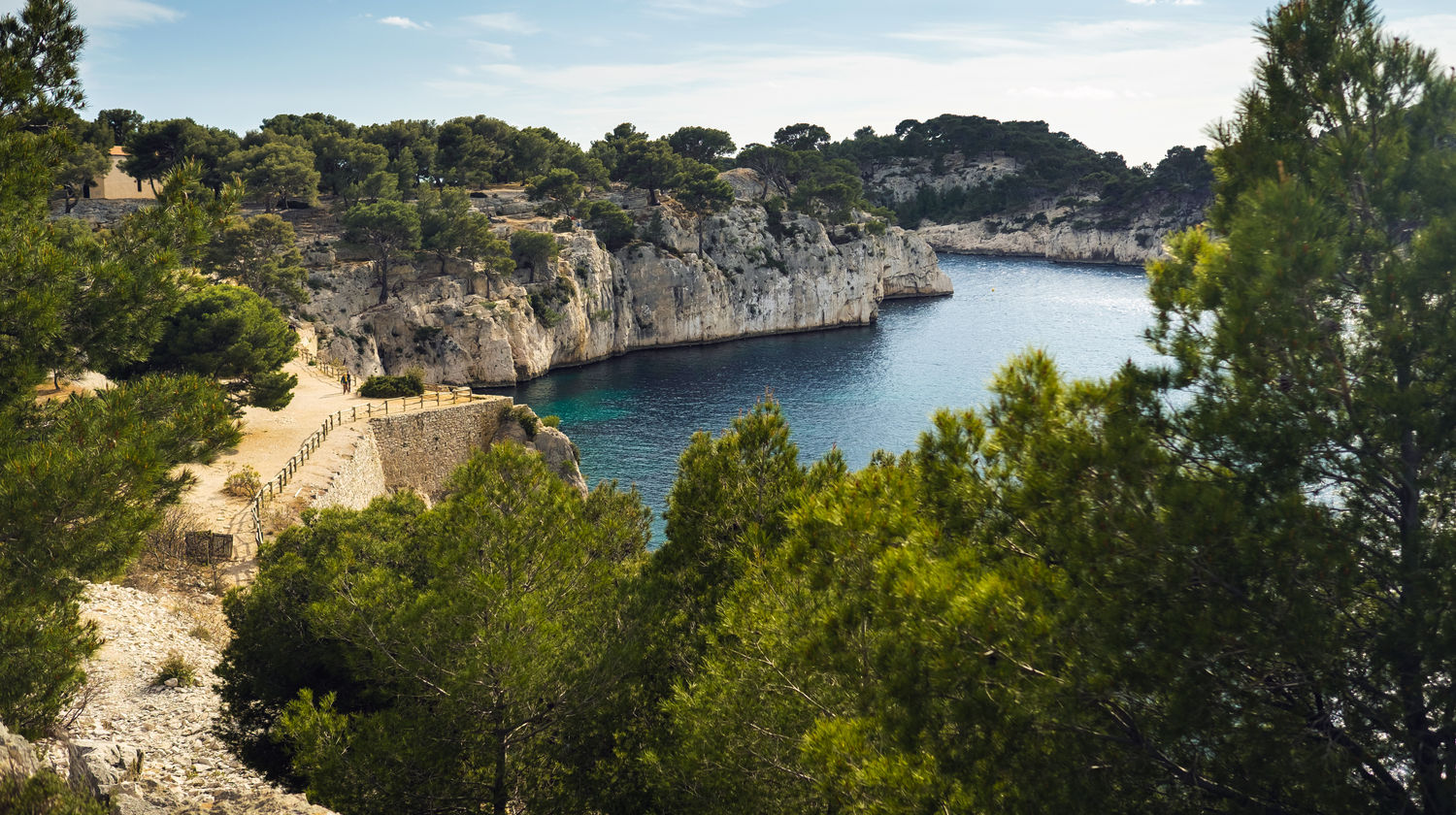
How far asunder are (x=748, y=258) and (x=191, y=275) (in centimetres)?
7871

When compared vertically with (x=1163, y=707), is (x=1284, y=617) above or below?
above

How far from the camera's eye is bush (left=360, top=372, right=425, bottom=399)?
139 feet

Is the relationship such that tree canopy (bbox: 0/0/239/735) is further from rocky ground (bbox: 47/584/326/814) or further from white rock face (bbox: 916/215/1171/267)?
white rock face (bbox: 916/215/1171/267)

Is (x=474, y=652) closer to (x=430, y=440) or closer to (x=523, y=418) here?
(x=430, y=440)

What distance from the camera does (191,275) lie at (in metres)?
12.3

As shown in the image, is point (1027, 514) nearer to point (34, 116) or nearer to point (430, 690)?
point (430, 690)

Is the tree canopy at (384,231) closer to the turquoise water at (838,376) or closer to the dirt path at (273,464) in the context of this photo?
the turquoise water at (838,376)

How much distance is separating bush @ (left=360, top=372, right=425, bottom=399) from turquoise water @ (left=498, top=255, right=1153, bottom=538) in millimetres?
9461

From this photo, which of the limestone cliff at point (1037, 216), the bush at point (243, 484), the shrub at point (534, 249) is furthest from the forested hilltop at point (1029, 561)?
the limestone cliff at point (1037, 216)

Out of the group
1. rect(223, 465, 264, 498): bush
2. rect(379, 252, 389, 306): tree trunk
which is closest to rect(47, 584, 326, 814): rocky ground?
rect(223, 465, 264, 498): bush

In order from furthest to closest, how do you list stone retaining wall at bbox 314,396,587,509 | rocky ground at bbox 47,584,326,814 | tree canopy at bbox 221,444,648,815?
stone retaining wall at bbox 314,396,587,509, rocky ground at bbox 47,584,326,814, tree canopy at bbox 221,444,648,815

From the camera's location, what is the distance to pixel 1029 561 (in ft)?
24.3

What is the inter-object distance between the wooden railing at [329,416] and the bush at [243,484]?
227 millimetres

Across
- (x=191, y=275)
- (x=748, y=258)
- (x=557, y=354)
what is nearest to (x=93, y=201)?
(x=557, y=354)
